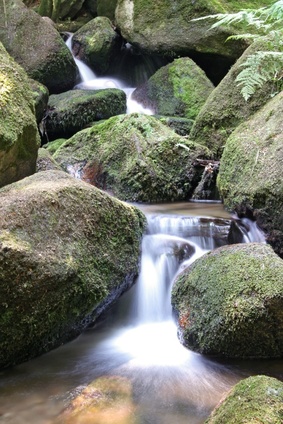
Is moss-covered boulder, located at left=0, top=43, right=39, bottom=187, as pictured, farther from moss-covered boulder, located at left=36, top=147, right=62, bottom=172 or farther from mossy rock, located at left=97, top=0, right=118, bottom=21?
mossy rock, located at left=97, top=0, right=118, bottom=21

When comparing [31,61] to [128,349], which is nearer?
[128,349]

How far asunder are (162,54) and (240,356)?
882 cm

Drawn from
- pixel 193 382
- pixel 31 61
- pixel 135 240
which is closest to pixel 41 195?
pixel 135 240

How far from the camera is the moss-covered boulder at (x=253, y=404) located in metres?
1.78

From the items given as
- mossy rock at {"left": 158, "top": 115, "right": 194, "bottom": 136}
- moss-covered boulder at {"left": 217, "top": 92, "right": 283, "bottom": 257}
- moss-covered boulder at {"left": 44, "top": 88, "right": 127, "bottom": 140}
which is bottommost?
moss-covered boulder at {"left": 217, "top": 92, "right": 283, "bottom": 257}

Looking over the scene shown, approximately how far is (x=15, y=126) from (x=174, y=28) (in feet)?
24.9

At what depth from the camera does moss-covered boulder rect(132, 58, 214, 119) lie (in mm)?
9375

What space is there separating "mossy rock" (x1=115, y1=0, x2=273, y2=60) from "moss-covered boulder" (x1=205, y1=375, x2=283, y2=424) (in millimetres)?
8754

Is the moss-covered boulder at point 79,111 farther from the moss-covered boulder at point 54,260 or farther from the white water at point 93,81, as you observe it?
the moss-covered boulder at point 54,260

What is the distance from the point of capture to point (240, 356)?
3.10 m

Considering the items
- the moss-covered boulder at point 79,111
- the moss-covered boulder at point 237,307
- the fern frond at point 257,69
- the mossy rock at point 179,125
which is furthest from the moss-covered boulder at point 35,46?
the moss-covered boulder at point 237,307

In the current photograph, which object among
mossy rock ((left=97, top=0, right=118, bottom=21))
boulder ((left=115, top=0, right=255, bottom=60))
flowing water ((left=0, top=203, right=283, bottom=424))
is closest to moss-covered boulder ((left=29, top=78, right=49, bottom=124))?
boulder ((left=115, top=0, right=255, bottom=60))

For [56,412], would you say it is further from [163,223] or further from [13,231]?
[163,223]

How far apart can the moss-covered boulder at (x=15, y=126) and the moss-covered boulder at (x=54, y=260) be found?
0.35m
